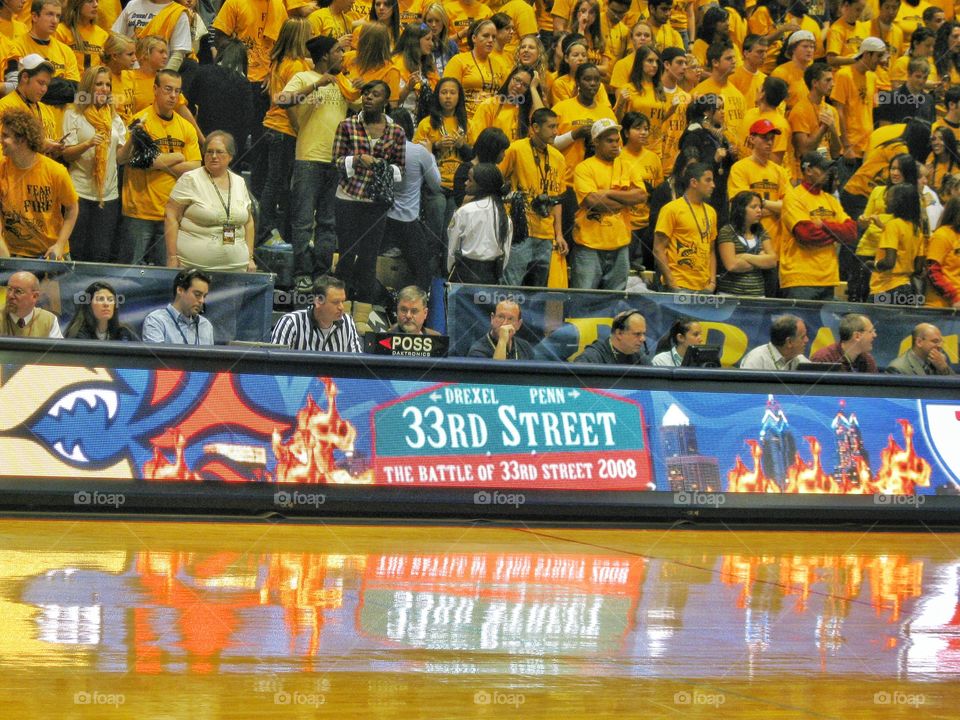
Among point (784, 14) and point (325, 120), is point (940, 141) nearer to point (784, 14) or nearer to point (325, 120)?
point (784, 14)

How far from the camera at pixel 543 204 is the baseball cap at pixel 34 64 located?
4.45 m

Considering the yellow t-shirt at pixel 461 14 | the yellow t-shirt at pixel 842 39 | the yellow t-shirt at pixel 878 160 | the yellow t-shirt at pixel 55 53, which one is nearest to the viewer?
the yellow t-shirt at pixel 55 53

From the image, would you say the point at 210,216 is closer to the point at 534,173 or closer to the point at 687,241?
the point at 534,173

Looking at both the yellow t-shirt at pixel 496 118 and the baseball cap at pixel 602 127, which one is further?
A: the yellow t-shirt at pixel 496 118

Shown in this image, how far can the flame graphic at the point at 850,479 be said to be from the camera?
1130 centimetres

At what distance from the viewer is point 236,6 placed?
14.8m

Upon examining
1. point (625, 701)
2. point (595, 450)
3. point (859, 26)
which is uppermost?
point (859, 26)

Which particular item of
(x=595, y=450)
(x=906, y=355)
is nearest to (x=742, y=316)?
(x=906, y=355)

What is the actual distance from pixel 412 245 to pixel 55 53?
369 centimetres

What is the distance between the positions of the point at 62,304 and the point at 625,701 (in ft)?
21.2

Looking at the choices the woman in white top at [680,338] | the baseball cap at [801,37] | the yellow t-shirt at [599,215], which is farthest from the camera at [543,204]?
the baseball cap at [801,37]

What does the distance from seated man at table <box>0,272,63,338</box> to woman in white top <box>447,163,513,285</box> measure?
376 cm

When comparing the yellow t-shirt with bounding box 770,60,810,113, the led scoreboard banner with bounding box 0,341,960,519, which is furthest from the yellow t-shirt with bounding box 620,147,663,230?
the led scoreboard banner with bounding box 0,341,960,519

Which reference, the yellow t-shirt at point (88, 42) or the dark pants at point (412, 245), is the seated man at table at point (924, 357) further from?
the yellow t-shirt at point (88, 42)
